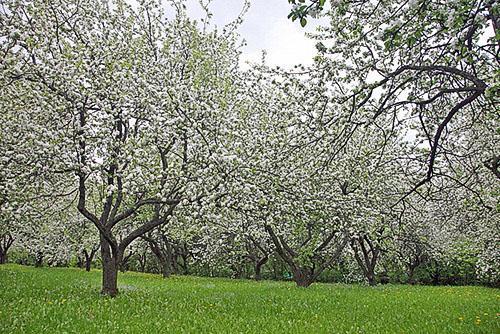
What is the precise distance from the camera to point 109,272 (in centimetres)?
1377

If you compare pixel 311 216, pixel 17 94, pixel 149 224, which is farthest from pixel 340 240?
pixel 17 94

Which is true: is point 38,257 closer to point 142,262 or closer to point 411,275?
point 142,262

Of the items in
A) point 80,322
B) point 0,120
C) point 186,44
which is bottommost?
point 80,322

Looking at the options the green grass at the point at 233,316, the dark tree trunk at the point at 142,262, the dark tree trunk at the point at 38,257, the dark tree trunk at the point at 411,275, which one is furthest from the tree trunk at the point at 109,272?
the dark tree trunk at the point at 142,262

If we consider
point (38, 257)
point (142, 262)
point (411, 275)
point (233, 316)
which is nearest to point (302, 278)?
point (233, 316)

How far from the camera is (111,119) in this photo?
1243 centimetres

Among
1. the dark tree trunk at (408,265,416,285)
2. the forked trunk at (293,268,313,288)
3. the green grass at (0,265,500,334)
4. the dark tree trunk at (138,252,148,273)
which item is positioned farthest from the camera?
the dark tree trunk at (138,252,148,273)

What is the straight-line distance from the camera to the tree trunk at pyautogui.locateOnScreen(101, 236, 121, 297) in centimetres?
1355

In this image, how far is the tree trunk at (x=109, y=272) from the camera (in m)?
13.5

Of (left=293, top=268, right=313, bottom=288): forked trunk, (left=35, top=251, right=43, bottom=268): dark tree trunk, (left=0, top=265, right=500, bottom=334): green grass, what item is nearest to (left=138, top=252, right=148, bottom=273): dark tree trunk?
(left=35, top=251, right=43, bottom=268): dark tree trunk

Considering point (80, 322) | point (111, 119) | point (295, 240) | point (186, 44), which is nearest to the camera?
point (80, 322)

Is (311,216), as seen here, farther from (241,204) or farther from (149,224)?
(149,224)

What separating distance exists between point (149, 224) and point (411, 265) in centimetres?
2543

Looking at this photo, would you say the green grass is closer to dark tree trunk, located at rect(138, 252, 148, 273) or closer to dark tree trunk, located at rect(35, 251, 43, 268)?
dark tree trunk, located at rect(35, 251, 43, 268)
